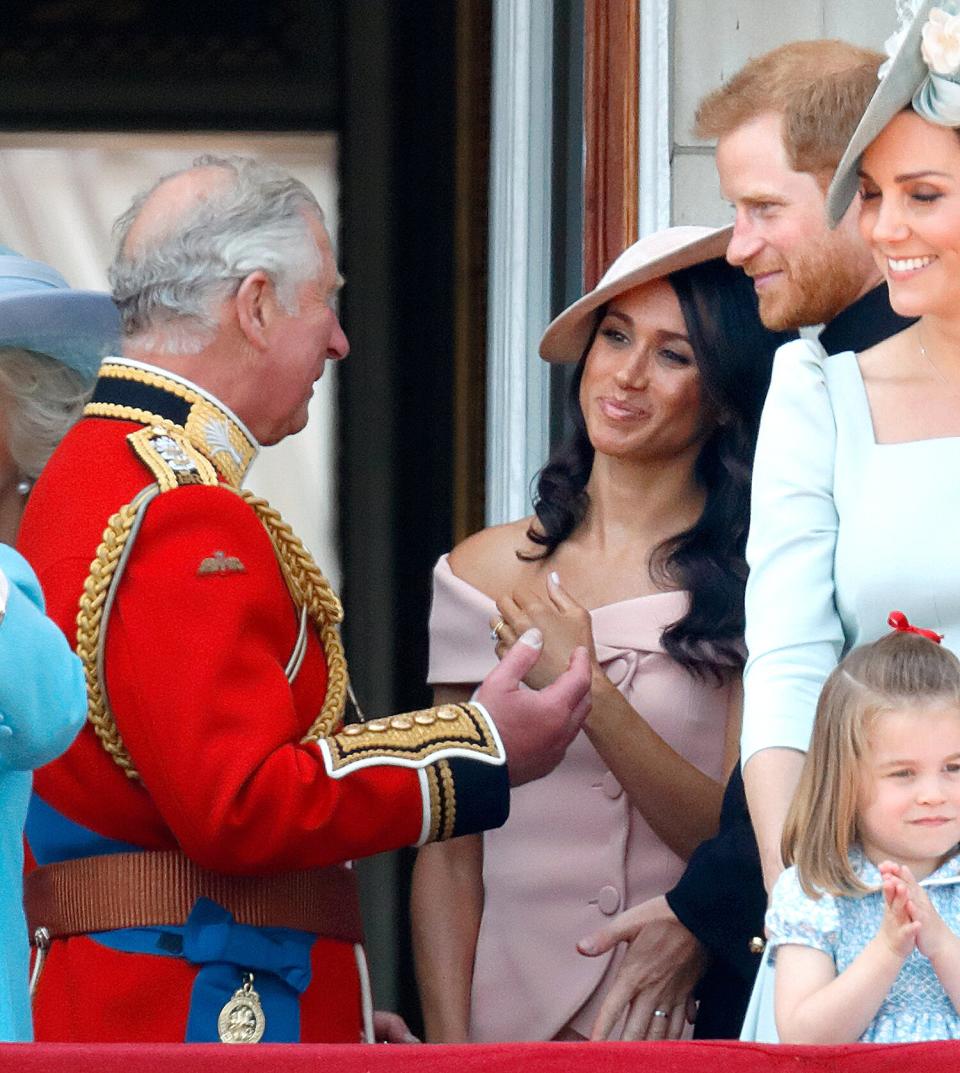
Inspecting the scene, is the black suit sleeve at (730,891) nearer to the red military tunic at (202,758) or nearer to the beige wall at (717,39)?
the red military tunic at (202,758)

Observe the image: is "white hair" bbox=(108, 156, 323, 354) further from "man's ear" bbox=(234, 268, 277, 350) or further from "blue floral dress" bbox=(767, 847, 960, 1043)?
"blue floral dress" bbox=(767, 847, 960, 1043)

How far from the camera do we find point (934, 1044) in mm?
1872

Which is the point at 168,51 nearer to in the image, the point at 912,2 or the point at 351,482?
the point at 351,482

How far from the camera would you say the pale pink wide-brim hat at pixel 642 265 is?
3199 mm

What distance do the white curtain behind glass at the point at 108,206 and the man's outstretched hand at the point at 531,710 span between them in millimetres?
3384

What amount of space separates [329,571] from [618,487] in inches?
116

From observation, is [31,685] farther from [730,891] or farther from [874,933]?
[730,891]

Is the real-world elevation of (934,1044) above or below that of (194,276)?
below

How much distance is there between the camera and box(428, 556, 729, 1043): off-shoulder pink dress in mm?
3109

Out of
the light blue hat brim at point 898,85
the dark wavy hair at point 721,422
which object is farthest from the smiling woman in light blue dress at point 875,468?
the dark wavy hair at point 721,422

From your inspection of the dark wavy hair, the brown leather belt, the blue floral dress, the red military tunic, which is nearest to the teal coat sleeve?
the red military tunic

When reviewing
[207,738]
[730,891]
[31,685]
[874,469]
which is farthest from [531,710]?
[31,685]

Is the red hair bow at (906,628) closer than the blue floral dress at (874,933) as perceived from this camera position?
No

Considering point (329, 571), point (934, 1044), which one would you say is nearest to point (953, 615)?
point (934, 1044)
